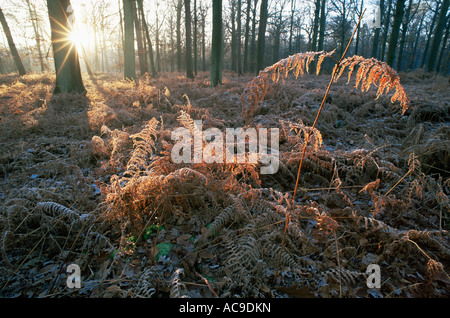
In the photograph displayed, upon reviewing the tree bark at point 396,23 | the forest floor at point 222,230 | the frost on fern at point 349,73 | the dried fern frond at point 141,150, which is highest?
the tree bark at point 396,23

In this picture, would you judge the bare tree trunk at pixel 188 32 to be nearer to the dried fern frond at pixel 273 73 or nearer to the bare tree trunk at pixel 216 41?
the bare tree trunk at pixel 216 41

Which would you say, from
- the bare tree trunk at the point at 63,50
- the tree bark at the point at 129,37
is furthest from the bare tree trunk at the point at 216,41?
the bare tree trunk at the point at 63,50

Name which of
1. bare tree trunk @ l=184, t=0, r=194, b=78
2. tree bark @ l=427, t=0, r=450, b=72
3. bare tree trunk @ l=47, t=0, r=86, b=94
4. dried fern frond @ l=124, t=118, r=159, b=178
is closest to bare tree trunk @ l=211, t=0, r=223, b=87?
bare tree trunk @ l=184, t=0, r=194, b=78

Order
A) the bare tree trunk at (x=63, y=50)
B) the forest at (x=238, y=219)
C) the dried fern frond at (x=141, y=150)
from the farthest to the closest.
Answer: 1. the bare tree trunk at (x=63, y=50)
2. the dried fern frond at (x=141, y=150)
3. the forest at (x=238, y=219)

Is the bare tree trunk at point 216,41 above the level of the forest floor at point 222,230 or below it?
above

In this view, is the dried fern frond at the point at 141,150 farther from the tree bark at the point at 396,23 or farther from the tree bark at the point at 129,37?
the tree bark at the point at 396,23

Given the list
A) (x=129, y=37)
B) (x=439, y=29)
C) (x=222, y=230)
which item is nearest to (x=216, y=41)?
(x=129, y=37)

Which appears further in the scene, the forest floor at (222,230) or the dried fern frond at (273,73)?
the forest floor at (222,230)

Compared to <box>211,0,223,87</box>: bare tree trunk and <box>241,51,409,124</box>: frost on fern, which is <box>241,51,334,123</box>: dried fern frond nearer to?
<box>241,51,409,124</box>: frost on fern

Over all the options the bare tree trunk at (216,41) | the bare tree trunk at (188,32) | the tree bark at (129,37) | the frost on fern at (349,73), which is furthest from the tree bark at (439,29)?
the frost on fern at (349,73)

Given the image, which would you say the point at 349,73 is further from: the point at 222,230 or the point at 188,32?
the point at 188,32

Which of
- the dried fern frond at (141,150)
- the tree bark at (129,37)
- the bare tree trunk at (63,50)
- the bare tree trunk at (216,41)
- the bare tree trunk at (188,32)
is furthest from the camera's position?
Result: the bare tree trunk at (188,32)

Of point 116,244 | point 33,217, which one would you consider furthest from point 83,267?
point 33,217
